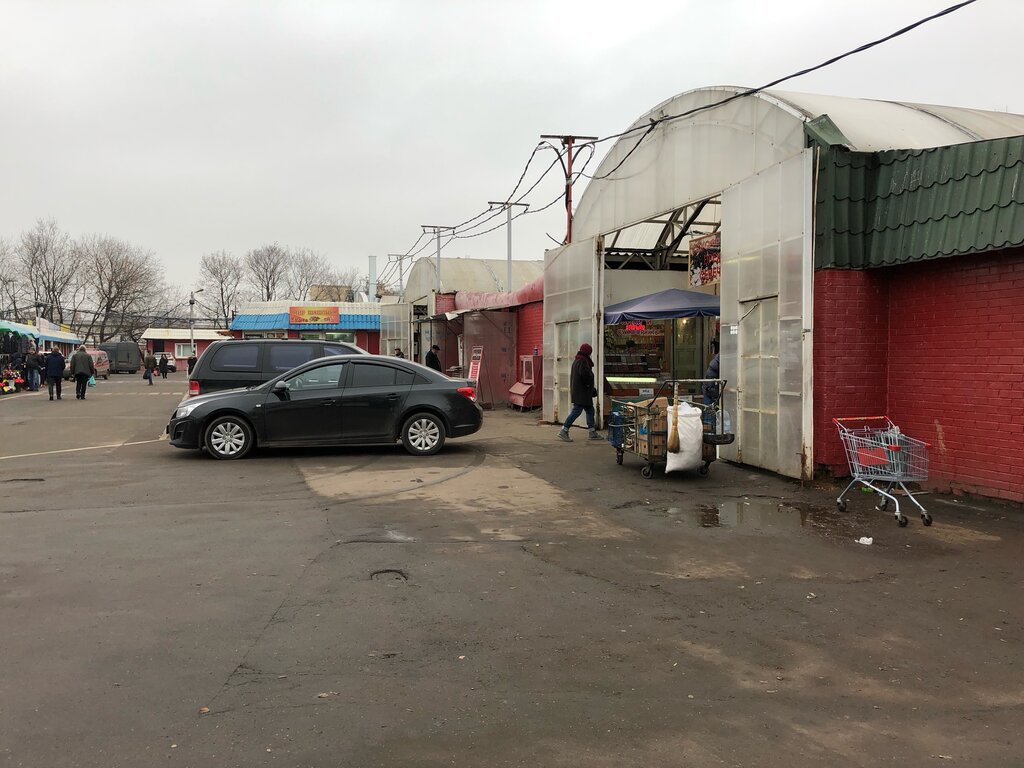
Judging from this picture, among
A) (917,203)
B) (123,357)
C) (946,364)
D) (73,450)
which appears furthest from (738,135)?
(123,357)

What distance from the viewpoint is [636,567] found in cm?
607

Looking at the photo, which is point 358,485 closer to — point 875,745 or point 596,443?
point 596,443

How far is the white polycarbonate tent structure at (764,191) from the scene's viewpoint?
9.41m

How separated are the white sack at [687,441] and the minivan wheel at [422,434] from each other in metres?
3.93

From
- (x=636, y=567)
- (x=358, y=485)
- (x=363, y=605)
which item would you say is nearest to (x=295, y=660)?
(x=363, y=605)

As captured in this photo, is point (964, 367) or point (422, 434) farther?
point (422, 434)

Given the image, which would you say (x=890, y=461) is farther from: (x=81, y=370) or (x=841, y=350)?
(x=81, y=370)

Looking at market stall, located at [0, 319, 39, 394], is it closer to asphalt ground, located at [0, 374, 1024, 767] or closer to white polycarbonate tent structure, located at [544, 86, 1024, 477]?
asphalt ground, located at [0, 374, 1024, 767]

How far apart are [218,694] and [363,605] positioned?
1408 millimetres

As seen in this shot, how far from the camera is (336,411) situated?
11539 millimetres

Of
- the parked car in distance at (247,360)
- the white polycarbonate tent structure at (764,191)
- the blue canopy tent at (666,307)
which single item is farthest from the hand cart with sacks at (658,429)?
the parked car in distance at (247,360)

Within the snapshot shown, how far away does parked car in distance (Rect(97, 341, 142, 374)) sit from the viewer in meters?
55.7

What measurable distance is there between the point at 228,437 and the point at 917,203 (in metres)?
9.57

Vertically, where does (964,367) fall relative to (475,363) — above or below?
below
